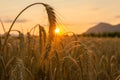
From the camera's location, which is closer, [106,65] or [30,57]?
[30,57]

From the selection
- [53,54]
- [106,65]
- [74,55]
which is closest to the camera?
[53,54]

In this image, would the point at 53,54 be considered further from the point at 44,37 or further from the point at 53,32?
the point at 53,32

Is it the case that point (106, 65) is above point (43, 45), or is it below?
below

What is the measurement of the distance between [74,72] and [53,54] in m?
0.34

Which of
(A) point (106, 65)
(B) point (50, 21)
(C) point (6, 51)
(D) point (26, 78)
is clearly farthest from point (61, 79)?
(A) point (106, 65)

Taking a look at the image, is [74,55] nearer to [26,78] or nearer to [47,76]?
[47,76]

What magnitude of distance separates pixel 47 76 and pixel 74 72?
0.28 meters

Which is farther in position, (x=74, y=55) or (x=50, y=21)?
(x=74, y=55)

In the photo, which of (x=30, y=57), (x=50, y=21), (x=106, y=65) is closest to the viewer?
(x=50, y=21)

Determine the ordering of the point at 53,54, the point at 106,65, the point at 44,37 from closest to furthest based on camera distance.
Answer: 1. the point at 44,37
2. the point at 53,54
3. the point at 106,65

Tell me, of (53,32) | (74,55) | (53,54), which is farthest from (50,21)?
(74,55)

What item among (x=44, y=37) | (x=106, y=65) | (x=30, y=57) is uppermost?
(x=44, y=37)

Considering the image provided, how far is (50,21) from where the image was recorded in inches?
70.6

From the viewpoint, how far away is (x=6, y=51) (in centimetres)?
230
